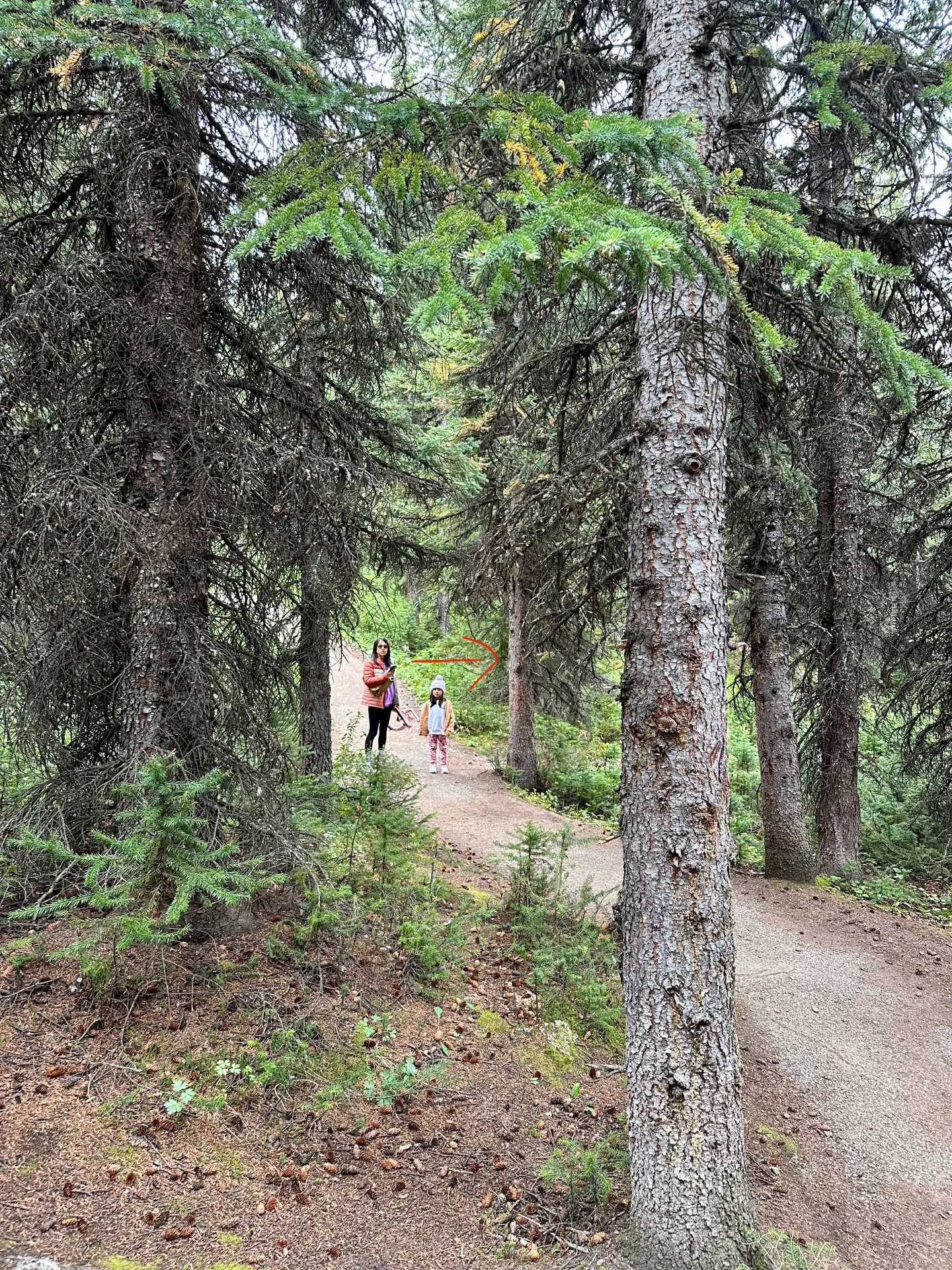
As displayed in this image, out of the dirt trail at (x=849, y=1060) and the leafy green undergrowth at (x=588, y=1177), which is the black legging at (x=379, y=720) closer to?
the dirt trail at (x=849, y=1060)

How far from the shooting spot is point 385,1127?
4281 millimetres

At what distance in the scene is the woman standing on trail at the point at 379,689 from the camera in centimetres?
1142

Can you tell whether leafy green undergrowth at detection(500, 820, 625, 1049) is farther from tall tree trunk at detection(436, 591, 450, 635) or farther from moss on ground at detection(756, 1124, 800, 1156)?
tall tree trunk at detection(436, 591, 450, 635)

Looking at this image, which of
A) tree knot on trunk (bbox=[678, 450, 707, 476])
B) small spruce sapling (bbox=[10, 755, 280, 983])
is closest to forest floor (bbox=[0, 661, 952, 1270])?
small spruce sapling (bbox=[10, 755, 280, 983])

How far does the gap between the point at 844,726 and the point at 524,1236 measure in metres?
7.82

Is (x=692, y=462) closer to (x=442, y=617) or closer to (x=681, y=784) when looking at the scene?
(x=681, y=784)

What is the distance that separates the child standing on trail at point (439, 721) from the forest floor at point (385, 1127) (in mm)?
6825

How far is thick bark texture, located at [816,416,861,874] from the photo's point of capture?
30.7 feet

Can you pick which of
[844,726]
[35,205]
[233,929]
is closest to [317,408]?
[35,205]

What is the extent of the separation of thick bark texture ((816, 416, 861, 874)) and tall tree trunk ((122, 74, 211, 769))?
7624mm

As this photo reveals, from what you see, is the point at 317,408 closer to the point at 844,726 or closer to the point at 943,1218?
the point at 943,1218

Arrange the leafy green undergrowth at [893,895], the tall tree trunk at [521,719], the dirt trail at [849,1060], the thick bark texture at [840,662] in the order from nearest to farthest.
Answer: the dirt trail at [849,1060], the leafy green undergrowth at [893,895], the thick bark texture at [840,662], the tall tree trunk at [521,719]

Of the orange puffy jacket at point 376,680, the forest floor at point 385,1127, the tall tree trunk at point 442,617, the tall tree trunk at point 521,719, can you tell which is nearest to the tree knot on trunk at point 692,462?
the forest floor at point 385,1127

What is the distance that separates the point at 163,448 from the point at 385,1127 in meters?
4.58
